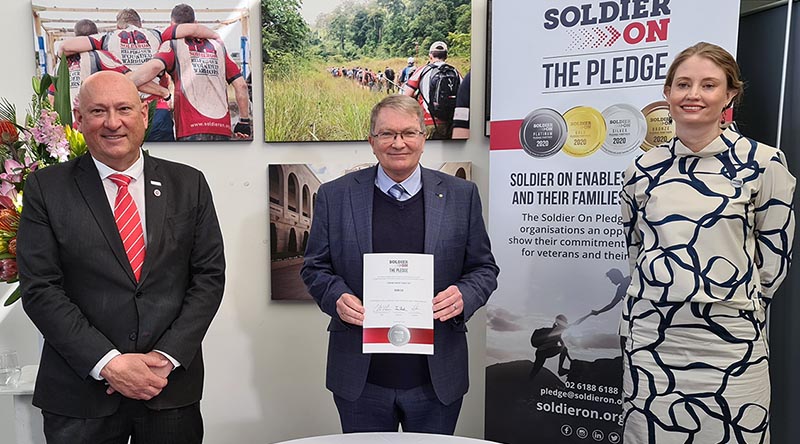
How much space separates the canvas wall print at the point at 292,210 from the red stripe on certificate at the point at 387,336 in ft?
4.08

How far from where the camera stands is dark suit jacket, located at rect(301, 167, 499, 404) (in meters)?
1.78

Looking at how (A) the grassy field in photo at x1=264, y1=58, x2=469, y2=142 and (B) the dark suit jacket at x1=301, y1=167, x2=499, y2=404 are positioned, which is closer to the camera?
(B) the dark suit jacket at x1=301, y1=167, x2=499, y2=404

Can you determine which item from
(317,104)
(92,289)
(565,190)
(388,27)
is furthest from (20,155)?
(565,190)

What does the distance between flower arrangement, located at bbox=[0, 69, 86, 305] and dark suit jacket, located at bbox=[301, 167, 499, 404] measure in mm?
953

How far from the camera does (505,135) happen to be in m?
2.45

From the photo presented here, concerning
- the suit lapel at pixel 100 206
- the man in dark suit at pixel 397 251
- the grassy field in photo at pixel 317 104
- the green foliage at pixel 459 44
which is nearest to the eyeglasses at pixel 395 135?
the man in dark suit at pixel 397 251

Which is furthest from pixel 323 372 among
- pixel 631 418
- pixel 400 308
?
pixel 631 418

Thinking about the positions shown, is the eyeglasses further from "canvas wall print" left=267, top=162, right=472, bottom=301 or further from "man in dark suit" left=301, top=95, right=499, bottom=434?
"canvas wall print" left=267, top=162, right=472, bottom=301

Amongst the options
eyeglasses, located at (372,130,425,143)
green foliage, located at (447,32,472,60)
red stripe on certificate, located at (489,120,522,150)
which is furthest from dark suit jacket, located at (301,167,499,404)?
green foliage, located at (447,32,472,60)

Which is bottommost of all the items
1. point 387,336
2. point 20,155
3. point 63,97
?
point 387,336

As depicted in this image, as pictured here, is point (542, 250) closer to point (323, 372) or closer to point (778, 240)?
point (778, 240)

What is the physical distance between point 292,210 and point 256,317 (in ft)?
2.03
